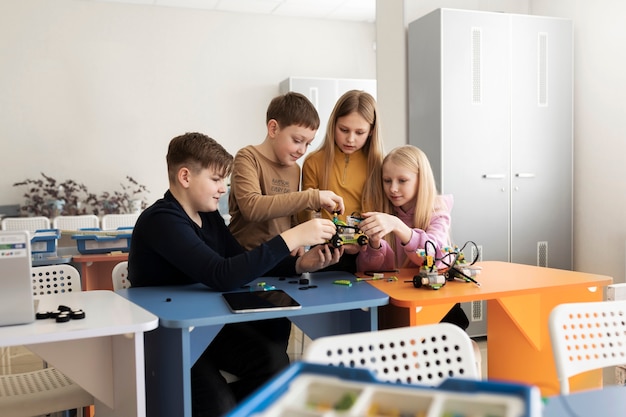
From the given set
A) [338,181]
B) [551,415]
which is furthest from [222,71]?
[551,415]

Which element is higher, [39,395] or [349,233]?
[349,233]

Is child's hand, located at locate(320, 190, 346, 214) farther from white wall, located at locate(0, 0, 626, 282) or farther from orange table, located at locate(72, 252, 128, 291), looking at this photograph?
white wall, located at locate(0, 0, 626, 282)

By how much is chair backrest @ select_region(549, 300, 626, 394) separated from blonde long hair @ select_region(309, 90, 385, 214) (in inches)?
43.5

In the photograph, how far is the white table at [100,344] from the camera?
138 centimetres

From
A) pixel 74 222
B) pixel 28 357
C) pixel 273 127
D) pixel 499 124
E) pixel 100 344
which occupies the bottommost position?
pixel 28 357

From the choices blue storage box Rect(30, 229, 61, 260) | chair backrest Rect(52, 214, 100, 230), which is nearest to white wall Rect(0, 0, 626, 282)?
chair backrest Rect(52, 214, 100, 230)

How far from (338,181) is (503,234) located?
1924 mm

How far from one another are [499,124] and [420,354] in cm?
301

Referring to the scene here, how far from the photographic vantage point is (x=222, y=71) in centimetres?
640

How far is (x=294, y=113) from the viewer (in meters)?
2.24

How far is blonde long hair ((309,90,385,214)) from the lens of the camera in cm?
236

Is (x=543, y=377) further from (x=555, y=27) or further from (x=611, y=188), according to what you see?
(x=555, y=27)

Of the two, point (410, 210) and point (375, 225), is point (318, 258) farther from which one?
point (410, 210)

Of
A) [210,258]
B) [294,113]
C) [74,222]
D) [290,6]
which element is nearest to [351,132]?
[294,113]
